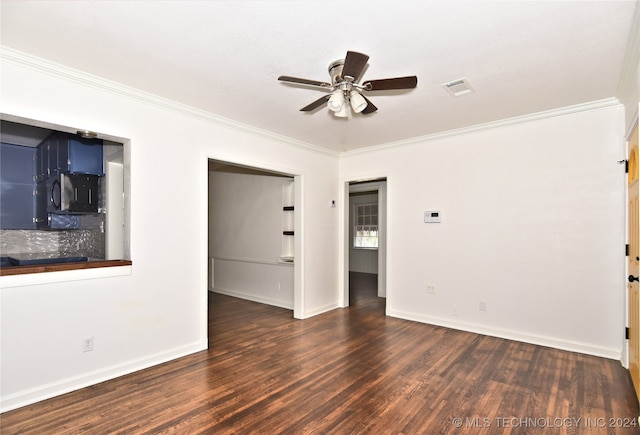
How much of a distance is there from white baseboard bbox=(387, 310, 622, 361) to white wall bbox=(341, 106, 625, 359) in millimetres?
11

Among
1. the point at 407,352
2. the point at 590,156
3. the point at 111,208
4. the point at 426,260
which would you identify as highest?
the point at 590,156

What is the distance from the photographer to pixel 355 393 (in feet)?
8.87

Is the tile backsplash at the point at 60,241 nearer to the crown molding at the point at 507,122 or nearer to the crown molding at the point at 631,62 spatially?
the crown molding at the point at 507,122

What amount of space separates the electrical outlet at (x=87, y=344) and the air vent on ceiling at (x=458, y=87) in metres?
3.79

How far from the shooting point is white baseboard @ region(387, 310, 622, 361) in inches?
135

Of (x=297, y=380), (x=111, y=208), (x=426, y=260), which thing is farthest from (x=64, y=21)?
(x=426, y=260)

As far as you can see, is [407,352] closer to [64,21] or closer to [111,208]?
[111,208]

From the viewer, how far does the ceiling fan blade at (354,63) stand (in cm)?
200

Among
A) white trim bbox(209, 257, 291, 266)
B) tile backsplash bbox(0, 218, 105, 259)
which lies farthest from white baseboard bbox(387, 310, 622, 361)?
tile backsplash bbox(0, 218, 105, 259)

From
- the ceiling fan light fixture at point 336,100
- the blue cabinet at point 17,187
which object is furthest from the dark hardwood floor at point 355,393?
the blue cabinet at point 17,187

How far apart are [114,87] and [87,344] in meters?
2.24

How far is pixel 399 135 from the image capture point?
4.65 m

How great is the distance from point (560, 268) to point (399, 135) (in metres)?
2.50

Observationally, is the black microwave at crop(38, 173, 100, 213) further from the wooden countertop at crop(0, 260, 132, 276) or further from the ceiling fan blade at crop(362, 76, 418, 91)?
the ceiling fan blade at crop(362, 76, 418, 91)
